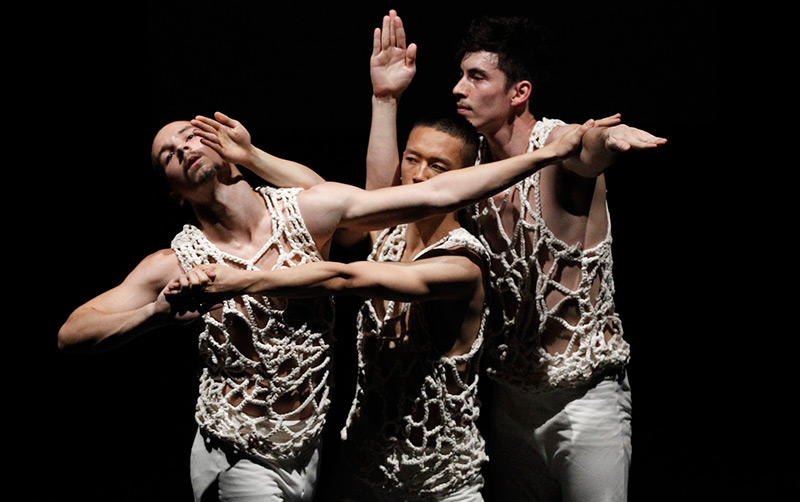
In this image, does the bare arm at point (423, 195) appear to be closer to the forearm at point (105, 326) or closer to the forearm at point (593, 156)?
the forearm at point (593, 156)

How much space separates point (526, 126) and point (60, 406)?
1.60 meters

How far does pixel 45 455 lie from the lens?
3.17 meters

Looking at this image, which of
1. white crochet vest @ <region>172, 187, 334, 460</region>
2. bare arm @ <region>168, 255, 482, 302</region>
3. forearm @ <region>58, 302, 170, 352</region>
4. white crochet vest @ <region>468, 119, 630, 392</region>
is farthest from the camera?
white crochet vest @ <region>468, 119, 630, 392</region>

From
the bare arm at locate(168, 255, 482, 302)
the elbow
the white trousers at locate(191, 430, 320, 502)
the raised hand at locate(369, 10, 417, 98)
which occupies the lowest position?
the white trousers at locate(191, 430, 320, 502)

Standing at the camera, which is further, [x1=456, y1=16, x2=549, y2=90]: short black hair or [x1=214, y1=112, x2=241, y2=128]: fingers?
[x1=456, y1=16, x2=549, y2=90]: short black hair

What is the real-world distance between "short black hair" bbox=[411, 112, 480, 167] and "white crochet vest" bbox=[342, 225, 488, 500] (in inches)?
7.2

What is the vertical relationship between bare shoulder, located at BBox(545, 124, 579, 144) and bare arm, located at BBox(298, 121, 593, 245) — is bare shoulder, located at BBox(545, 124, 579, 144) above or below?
above

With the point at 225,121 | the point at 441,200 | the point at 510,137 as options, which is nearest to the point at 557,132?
the point at 510,137

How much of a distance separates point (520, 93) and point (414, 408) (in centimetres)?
77

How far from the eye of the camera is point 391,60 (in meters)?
2.54

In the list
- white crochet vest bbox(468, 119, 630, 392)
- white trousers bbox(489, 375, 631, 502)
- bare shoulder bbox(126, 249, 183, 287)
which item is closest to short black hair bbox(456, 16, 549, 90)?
white crochet vest bbox(468, 119, 630, 392)

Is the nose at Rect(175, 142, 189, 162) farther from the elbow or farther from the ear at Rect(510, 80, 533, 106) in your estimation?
the ear at Rect(510, 80, 533, 106)

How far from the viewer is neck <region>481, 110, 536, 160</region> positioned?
252 cm

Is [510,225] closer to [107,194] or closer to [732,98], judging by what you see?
[732,98]
